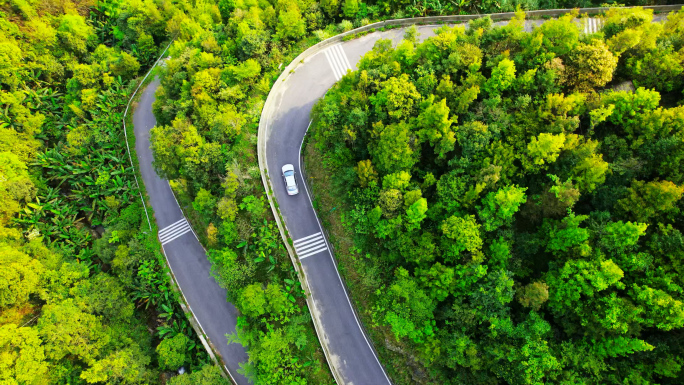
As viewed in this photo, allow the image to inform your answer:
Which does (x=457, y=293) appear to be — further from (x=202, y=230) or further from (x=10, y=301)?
(x=10, y=301)

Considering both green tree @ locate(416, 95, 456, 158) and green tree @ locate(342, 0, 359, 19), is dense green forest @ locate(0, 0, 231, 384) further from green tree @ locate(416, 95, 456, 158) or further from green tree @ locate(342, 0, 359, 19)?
green tree @ locate(416, 95, 456, 158)

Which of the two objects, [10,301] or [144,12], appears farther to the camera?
[144,12]

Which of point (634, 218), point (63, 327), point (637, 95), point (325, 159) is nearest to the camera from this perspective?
point (634, 218)

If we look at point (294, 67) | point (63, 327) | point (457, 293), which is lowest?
point (457, 293)

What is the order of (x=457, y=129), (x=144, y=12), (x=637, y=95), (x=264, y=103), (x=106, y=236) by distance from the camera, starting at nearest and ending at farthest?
(x=637, y=95)
(x=457, y=129)
(x=264, y=103)
(x=106, y=236)
(x=144, y=12)

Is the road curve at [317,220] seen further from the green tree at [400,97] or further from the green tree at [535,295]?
the green tree at [535,295]

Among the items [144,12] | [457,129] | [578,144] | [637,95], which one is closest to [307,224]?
[457,129]

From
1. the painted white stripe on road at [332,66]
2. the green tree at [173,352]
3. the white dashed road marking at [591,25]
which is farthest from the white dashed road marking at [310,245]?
the white dashed road marking at [591,25]
